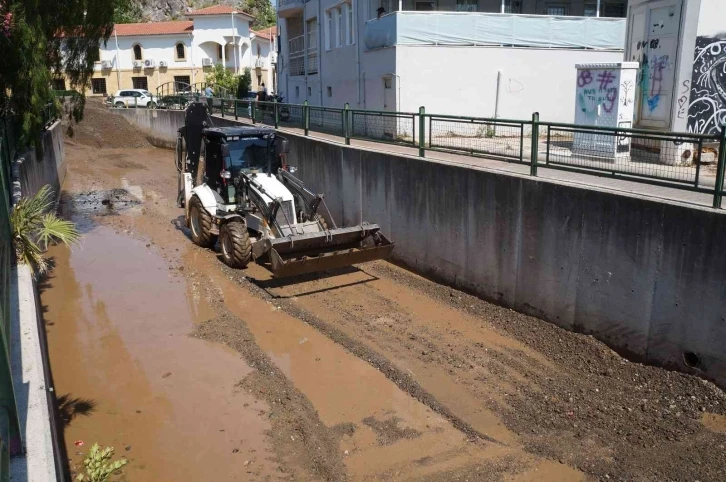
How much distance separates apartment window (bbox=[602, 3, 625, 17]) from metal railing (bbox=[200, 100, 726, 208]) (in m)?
14.8

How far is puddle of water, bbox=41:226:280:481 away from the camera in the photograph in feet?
19.3

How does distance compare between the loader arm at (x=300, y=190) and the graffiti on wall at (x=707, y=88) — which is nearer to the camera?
the graffiti on wall at (x=707, y=88)

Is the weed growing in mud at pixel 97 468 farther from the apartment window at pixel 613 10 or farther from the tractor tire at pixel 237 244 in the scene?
the apartment window at pixel 613 10

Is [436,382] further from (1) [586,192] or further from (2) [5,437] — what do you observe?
(2) [5,437]

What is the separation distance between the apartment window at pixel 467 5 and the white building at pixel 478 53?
0.03 metres

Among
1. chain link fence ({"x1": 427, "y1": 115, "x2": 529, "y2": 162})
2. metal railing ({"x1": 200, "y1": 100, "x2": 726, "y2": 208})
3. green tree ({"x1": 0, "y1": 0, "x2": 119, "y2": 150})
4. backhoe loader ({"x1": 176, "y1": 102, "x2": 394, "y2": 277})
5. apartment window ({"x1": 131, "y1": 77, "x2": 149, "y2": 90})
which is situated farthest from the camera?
apartment window ({"x1": 131, "y1": 77, "x2": 149, "y2": 90})

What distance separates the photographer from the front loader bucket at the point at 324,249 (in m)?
9.80

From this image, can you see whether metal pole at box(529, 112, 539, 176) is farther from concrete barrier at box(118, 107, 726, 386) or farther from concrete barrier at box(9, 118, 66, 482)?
concrete barrier at box(9, 118, 66, 482)

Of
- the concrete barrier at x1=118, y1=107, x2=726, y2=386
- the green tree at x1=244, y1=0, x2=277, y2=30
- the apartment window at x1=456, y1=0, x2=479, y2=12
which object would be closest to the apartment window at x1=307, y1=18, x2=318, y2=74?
the apartment window at x1=456, y1=0, x2=479, y2=12

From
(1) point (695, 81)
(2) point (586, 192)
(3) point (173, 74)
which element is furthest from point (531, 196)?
(3) point (173, 74)

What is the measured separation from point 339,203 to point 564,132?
18.8ft

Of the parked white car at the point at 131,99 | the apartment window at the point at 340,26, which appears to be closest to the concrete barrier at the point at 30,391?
the apartment window at the point at 340,26

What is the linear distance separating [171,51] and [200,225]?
48930mm

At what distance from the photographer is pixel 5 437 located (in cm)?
377
